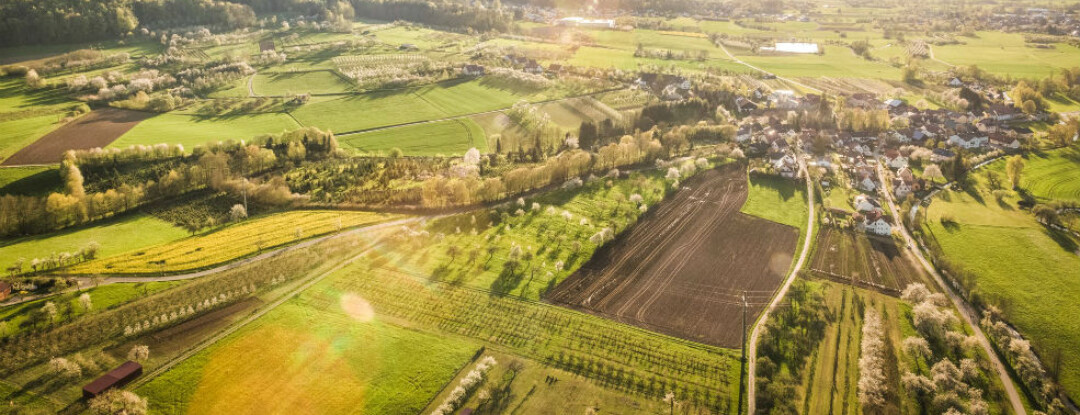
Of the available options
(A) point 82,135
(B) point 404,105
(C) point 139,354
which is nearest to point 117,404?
(C) point 139,354

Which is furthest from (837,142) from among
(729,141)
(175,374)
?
(175,374)

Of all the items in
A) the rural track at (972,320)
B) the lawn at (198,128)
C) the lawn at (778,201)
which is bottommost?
the rural track at (972,320)

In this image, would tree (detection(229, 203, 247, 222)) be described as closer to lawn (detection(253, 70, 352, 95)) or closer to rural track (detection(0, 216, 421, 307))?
rural track (detection(0, 216, 421, 307))

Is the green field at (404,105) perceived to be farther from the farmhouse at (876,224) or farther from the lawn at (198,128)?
the farmhouse at (876,224)

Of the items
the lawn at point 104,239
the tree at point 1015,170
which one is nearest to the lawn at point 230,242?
the lawn at point 104,239

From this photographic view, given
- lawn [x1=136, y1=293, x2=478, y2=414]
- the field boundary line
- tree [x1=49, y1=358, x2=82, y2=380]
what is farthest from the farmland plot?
tree [x1=49, y1=358, x2=82, y2=380]
